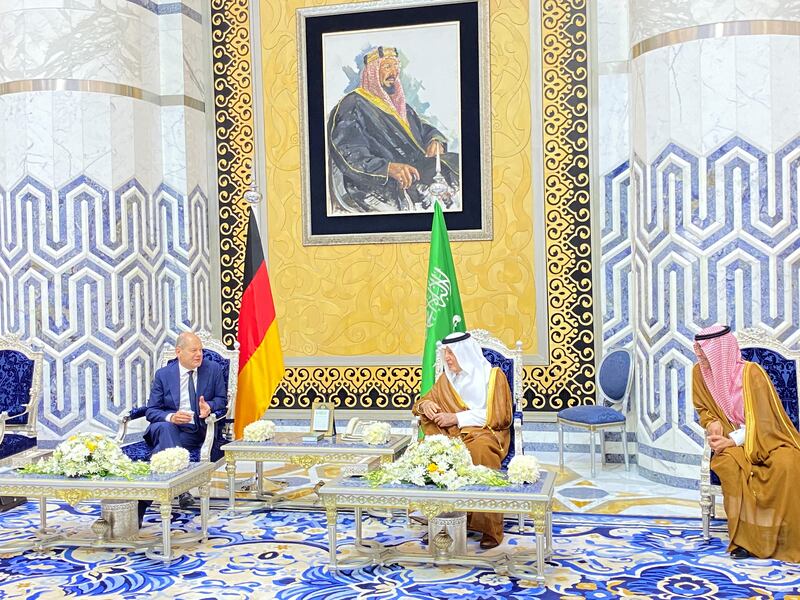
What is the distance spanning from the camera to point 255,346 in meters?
6.45

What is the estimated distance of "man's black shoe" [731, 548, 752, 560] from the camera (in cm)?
458

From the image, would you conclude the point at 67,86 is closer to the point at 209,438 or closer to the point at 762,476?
the point at 209,438

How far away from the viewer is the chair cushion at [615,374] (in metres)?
7.06

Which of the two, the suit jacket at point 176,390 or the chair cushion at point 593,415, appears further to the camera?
the chair cushion at point 593,415

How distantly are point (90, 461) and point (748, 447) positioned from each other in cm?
352

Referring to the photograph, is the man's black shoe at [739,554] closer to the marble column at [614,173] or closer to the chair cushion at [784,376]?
the chair cushion at [784,376]

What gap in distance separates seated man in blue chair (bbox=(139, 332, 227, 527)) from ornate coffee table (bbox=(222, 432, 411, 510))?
28 cm

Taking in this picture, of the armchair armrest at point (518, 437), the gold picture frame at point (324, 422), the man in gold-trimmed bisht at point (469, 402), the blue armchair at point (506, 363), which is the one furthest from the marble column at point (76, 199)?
the armchair armrest at point (518, 437)

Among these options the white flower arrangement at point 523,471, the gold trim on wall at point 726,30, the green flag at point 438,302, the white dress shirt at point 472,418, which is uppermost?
the gold trim on wall at point 726,30

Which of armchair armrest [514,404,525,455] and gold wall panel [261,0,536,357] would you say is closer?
armchair armrest [514,404,525,455]

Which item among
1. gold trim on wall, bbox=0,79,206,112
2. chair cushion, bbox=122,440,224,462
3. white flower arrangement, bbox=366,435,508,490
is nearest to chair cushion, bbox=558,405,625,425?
white flower arrangement, bbox=366,435,508,490

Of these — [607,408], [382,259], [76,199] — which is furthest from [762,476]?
[76,199]

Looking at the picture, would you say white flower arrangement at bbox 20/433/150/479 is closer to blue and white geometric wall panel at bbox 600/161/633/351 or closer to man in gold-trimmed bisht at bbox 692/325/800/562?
man in gold-trimmed bisht at bbox 692/325/800/562

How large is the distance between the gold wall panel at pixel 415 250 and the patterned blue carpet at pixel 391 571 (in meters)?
2.54
